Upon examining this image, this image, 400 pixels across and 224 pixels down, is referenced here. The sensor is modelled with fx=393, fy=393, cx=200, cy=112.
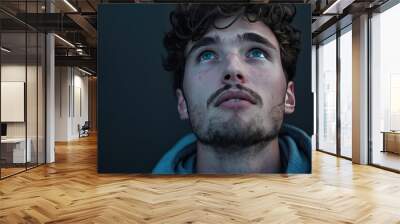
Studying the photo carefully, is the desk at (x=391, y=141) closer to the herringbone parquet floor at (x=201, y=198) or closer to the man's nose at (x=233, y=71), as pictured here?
the herringbone parquet floor at (x=201, y=198)

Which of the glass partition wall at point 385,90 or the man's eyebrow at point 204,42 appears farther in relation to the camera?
the glass partition wall at point 385,90

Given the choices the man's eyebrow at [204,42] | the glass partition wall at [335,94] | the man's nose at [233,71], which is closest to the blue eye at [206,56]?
the man's eyebrow at [204,42]

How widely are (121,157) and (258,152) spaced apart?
243 cm

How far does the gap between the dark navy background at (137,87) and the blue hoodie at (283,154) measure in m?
0.13

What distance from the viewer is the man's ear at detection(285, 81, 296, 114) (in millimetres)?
6879

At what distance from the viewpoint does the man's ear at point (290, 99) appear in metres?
6.88

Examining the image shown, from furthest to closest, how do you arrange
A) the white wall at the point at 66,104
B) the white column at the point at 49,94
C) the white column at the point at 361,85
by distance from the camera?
the white wall at the point at 66,104 < the white column at the point at 49,94 < the white column at the point at 361,85

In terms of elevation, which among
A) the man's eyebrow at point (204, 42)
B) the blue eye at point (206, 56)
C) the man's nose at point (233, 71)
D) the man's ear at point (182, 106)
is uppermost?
the man's eyebrow at point (204, 42)

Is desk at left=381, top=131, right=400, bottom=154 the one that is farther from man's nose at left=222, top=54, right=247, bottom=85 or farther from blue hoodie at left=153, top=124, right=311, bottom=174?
man's nose at left=222, top=54, right=247, bottom=85

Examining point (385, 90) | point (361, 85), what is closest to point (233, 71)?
point (361, 85)

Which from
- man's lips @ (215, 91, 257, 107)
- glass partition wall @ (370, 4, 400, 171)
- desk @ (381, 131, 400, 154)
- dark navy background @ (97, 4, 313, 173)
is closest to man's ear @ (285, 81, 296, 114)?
dark navy background @ (97, 4, 313, 173)

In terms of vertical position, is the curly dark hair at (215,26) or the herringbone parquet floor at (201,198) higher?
the curly dark hair at (215,26)

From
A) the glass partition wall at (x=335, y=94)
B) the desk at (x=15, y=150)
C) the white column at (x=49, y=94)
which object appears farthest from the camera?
the glass partition wall at (x=335, y=94)

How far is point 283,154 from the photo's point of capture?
6875 mm
